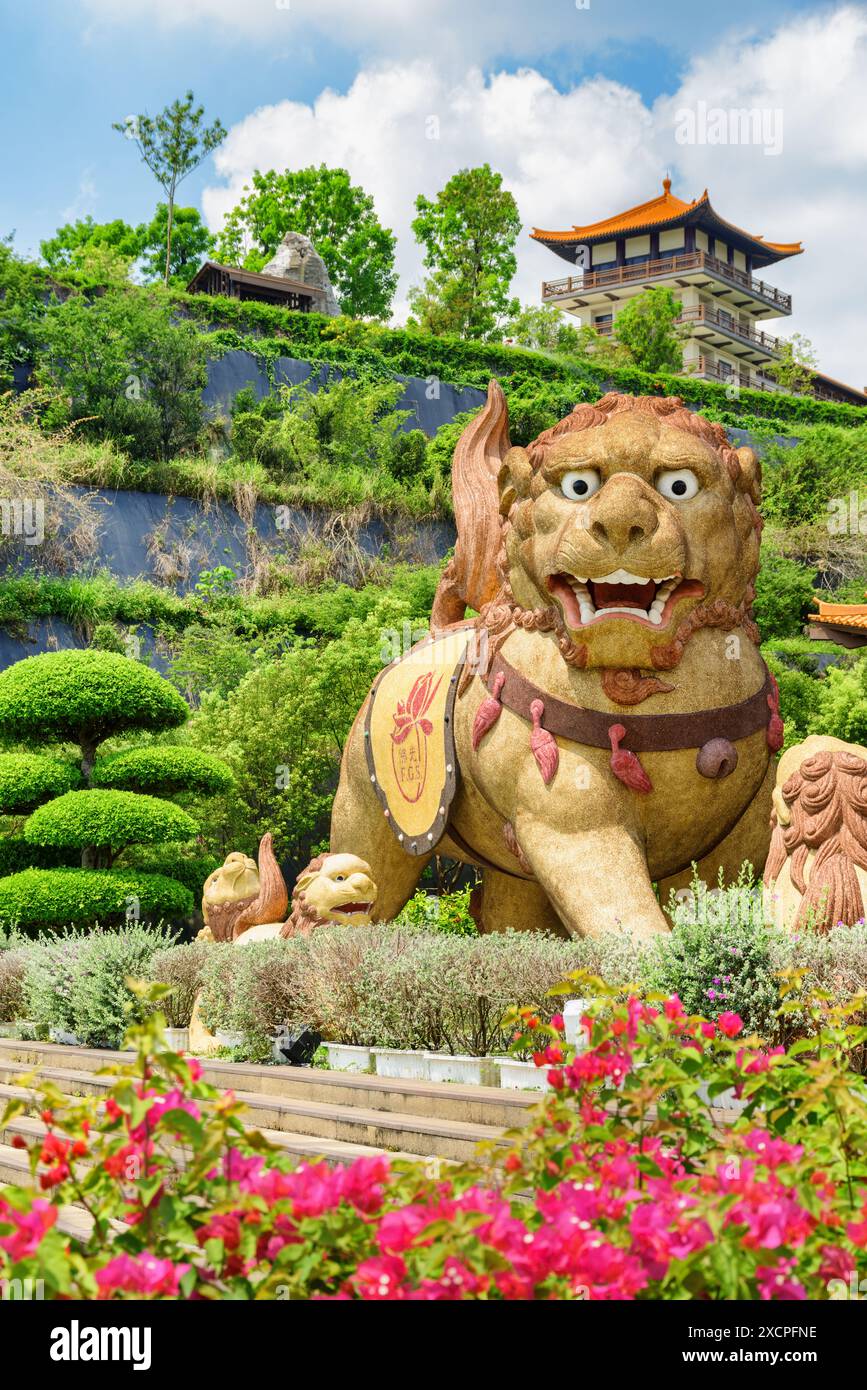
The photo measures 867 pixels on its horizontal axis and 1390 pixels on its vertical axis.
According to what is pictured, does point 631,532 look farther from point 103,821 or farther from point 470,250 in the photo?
point 470,250

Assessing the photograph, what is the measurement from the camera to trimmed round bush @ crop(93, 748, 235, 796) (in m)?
12.8

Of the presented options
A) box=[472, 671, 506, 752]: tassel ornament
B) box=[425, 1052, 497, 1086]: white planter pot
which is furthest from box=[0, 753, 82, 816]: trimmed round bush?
box=[425, 1052, 497, 1086]: white planter pot

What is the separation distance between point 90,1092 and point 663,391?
28563mm

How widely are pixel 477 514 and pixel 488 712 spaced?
162 centimetres

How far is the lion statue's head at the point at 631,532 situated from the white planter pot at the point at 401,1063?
6.41ft

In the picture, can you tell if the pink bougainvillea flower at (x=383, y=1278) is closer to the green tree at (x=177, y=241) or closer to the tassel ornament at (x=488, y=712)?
the tassel ornament at (x=488, y=712)

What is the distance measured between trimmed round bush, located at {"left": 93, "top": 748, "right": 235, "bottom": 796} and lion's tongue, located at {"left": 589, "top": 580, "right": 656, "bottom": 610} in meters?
7.23

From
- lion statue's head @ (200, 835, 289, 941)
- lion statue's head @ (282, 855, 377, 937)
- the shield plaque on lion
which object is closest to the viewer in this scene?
the shield plaque on lion

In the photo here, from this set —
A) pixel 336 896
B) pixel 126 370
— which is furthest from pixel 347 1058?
pixel 126 370

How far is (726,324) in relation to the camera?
47344mm

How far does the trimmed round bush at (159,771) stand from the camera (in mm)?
12773

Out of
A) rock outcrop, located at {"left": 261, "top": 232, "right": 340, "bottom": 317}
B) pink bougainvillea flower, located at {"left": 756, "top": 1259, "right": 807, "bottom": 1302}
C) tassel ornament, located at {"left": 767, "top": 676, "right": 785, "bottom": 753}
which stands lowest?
pink bougainvillea flower, located at {"left": 756, "top": 1259, "right": 807, "bottom": 1302}

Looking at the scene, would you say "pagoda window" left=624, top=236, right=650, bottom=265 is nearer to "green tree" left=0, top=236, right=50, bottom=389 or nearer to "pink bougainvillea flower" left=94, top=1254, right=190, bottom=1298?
"green tree" left=0, top=236, right=50, bottom=389

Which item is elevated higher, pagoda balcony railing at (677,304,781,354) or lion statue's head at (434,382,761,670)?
pagoda balcony railing at (677,304,781,354)
